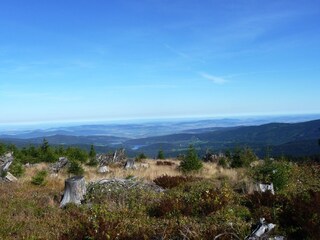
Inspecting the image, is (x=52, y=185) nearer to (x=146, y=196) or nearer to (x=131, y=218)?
(x=146, y=196)

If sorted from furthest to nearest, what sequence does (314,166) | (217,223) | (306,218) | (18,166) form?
(18,166) → (314,166) → (217,223) → (306,218)

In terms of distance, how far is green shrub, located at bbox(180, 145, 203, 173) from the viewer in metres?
22.9

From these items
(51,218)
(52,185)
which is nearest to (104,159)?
(52,185)

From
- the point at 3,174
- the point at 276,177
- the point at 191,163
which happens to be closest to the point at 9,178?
the point at 3,174

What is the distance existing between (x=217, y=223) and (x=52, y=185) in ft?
36.9

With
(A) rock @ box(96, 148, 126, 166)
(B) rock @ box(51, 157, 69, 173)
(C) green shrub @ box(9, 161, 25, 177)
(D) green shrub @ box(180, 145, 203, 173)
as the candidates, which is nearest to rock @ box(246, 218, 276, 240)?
(D) green shrub @ box(180, 145, 203, 173)

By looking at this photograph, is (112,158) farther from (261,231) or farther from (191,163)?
(261,231)

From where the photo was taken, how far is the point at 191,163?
23.0 meters

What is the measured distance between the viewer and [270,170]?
1486 centimetres

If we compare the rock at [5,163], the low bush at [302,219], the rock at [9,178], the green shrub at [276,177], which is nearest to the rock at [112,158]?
the rock at [5,163]

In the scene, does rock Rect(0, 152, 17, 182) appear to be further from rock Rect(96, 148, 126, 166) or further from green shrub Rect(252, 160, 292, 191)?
green shrub Rect(252, 160, 292, 191)

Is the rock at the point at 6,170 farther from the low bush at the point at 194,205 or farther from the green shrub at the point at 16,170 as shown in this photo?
the low bush at the point at 194,205

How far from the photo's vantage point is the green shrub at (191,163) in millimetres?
22875

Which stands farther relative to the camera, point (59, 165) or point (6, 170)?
point (59, 165)
